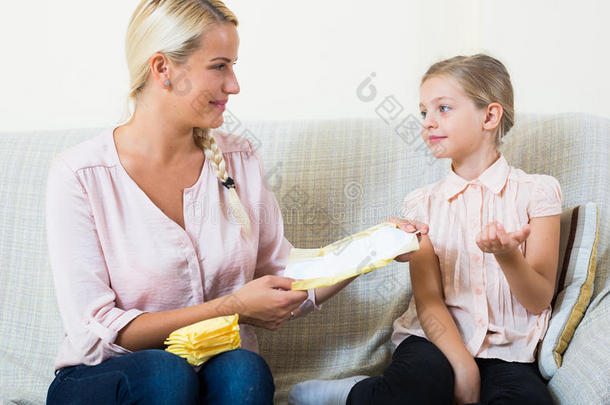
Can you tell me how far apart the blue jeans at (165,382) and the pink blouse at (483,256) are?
460 millimetres

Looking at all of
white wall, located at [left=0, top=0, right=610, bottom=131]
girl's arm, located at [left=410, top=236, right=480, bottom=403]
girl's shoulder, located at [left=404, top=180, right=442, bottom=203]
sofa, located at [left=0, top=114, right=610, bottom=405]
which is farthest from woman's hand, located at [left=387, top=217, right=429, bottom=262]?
white wall, located at [left=0, top=0, right=610, bottom=131]

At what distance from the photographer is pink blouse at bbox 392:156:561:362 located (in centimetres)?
146

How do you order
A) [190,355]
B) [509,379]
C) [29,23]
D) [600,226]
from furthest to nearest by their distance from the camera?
[29,23] < [600,226] < [509,379] < [190,355]

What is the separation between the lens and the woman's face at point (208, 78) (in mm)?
1363

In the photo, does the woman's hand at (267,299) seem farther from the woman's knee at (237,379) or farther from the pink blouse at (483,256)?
the pink blouse at (483,256)

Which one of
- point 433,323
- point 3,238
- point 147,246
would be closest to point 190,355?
point 147,246

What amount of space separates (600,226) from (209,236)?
3.14 feet

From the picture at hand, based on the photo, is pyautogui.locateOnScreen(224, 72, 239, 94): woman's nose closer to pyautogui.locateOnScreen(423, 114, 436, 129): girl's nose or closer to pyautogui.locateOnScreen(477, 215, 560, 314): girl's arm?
pyautogui.locateOnScreen(423, 114, 436, 129): girl's nose

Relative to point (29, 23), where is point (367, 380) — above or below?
below

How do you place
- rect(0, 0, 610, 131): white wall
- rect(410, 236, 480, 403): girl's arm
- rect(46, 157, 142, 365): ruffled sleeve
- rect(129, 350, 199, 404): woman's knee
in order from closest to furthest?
rect(129, 350, 199, 404): woman's knee, rect(46, 157, 142, 365): ruffled sleeve, rect(410, 236, 480, 403): girl's arm, rect(0, 0, 610, 131): white wall

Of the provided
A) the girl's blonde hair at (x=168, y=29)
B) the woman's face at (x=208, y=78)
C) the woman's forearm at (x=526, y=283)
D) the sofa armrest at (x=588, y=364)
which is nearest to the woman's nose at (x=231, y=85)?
the woman's face at (x=208, y=78)

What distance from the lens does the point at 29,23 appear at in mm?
2268

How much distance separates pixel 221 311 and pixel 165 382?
20 cm

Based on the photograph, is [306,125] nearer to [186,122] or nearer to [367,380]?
[186,122]
